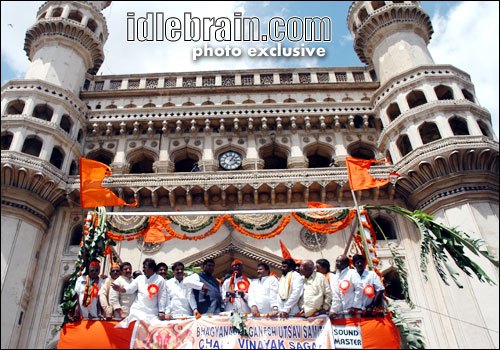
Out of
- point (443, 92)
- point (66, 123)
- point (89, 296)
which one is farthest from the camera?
point (66, 123)

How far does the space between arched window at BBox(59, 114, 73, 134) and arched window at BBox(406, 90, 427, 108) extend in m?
14.4

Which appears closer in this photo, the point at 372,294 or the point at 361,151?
the point at 372,294

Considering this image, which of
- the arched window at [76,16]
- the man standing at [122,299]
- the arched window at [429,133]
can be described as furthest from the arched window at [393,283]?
the arched window at [76,16]

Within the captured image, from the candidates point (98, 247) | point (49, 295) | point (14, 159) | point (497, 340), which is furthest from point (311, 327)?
point (14, 159)

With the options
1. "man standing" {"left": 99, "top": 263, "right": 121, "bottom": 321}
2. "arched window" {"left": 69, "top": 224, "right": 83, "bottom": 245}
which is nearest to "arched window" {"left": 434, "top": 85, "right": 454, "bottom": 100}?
"man standing" {"left": 99, "top": 263, "right": 121, "bottom": 321}

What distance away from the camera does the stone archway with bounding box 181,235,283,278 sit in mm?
16906

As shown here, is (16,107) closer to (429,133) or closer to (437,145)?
Answer: (437,145)

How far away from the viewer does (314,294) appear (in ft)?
32.4

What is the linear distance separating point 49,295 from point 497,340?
1420cm

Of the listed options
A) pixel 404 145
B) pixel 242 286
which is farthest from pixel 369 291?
pixel 404 145

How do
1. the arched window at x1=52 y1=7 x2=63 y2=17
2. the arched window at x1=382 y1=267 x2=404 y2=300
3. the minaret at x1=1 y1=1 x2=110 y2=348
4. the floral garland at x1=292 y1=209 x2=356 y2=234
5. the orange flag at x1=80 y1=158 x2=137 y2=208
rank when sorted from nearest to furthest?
the orange flag at x1=80 y1=158 x2=137 y2=208
the floral garland at x1=292 y1=209 x2=356 y2=234
the minaret at x1=1 y1=1 x2=110 y2=348
the arched window at x1=382 y1=267 x2=404 y2=300
the arched window at x1=52 y1=7 x2=63 y2=17

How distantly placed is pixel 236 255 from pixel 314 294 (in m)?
7.80

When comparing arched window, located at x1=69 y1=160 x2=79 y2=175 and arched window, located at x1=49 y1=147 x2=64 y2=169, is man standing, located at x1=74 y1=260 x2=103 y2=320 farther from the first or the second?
arched window, located at x1=49 y1=147 x2=64 y2=169

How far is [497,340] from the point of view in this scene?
13695mm
